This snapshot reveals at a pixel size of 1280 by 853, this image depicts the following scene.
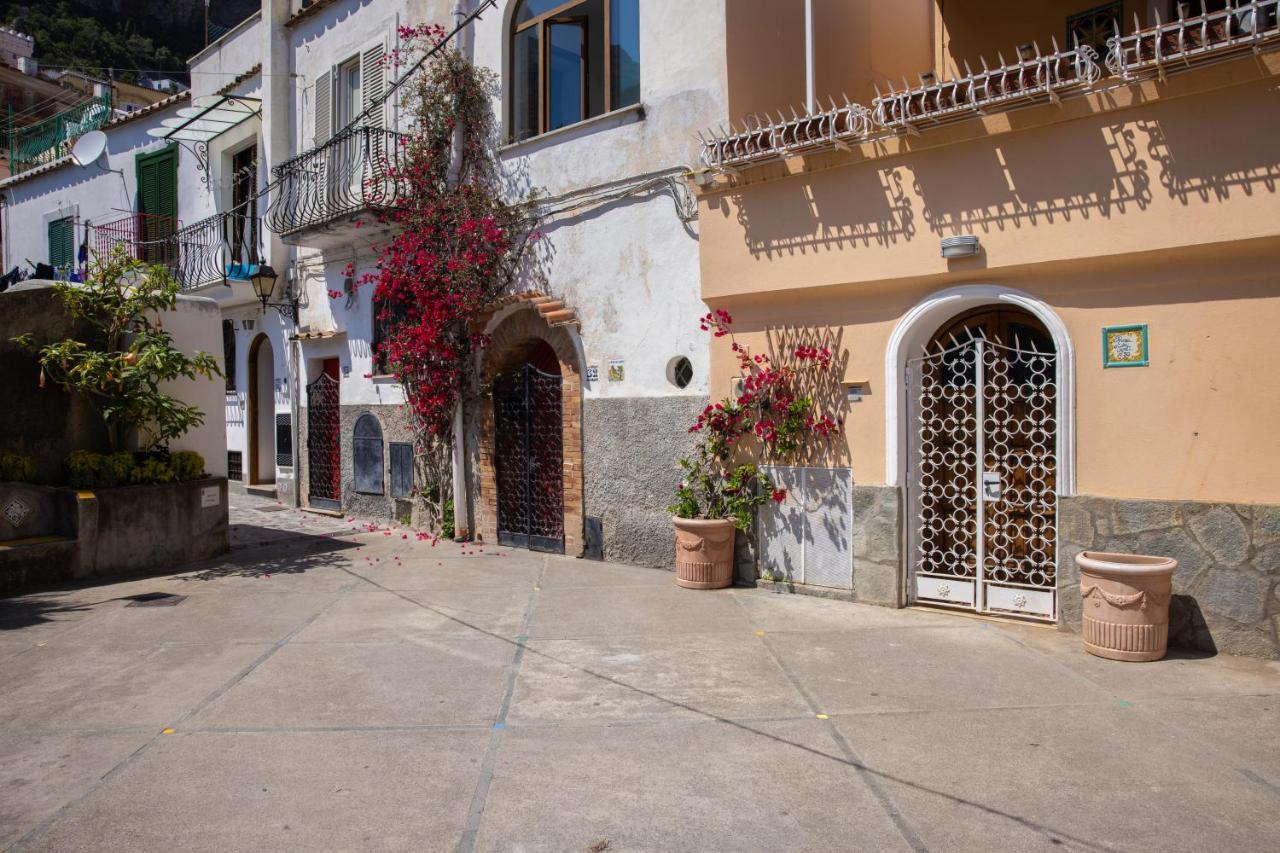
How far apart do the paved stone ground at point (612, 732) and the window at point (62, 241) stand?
50.3 feet

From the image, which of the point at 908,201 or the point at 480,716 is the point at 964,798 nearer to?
the point at 480,716

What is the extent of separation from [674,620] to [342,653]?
2539 mm

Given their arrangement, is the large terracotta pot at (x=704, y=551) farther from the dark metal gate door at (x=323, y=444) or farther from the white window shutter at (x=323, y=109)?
the white window shutter at (x=323, y=109)

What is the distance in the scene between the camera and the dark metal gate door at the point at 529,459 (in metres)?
10.2

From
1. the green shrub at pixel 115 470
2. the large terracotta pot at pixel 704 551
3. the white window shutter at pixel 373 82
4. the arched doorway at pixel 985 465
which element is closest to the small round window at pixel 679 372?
the large terracotta pot at pixel 704 551

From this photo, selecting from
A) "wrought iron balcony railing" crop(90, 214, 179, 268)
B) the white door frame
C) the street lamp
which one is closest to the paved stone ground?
the white door frame

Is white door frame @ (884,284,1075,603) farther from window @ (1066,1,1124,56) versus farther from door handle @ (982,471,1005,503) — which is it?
window @ (1066,1,1124,56)

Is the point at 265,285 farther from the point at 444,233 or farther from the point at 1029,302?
the point at 1029,302

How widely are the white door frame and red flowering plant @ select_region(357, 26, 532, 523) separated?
188 inches

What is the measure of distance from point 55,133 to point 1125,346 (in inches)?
977

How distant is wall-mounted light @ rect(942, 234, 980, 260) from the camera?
6.69 metres

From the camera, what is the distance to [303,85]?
13859 mm

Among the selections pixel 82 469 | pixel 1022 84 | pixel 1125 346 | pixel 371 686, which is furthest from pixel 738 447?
pixel 82 469

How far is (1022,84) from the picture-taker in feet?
20.8
